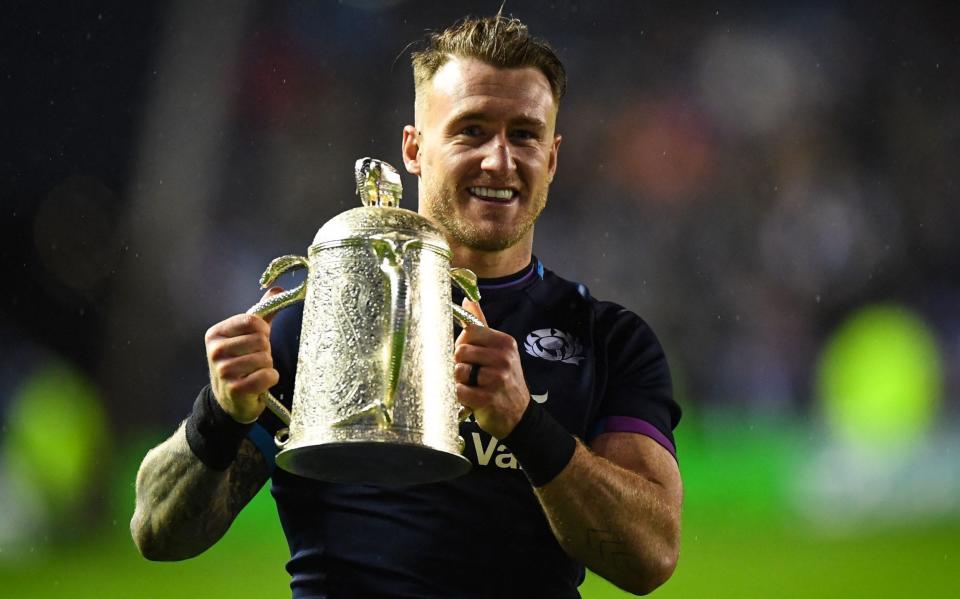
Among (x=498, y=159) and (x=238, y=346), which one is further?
(x=498, y=159)

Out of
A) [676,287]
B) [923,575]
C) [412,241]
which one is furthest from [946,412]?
[412,241]

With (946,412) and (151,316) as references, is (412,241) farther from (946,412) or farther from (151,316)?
(946,412)

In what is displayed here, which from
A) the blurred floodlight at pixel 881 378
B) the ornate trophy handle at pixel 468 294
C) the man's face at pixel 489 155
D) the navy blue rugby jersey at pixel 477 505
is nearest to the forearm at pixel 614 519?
the navy blue rugby jersey at pixel 477 505

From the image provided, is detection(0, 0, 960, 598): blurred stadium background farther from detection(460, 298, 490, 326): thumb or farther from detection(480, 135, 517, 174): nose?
detection(460, 298, 490, 326): thumb

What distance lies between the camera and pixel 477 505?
1.76m

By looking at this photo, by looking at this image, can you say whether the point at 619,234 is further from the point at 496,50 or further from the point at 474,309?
the point at 474,309

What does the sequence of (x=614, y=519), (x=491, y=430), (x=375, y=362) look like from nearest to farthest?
1. (x=375, y=362)
2. (x=491, y=430)
3. (x=614, y=519)

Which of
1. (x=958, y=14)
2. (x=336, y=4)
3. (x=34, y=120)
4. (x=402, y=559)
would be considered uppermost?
(x=958, y=14)

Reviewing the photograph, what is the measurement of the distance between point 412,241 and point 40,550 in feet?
9.68

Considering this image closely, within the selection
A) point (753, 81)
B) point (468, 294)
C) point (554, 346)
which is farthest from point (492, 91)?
point (753, 81)

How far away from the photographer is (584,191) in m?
4.77

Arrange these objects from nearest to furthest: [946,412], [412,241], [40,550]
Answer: [412,241], [40,550], [946,412]

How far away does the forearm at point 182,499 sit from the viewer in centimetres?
165

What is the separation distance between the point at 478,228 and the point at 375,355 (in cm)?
69
